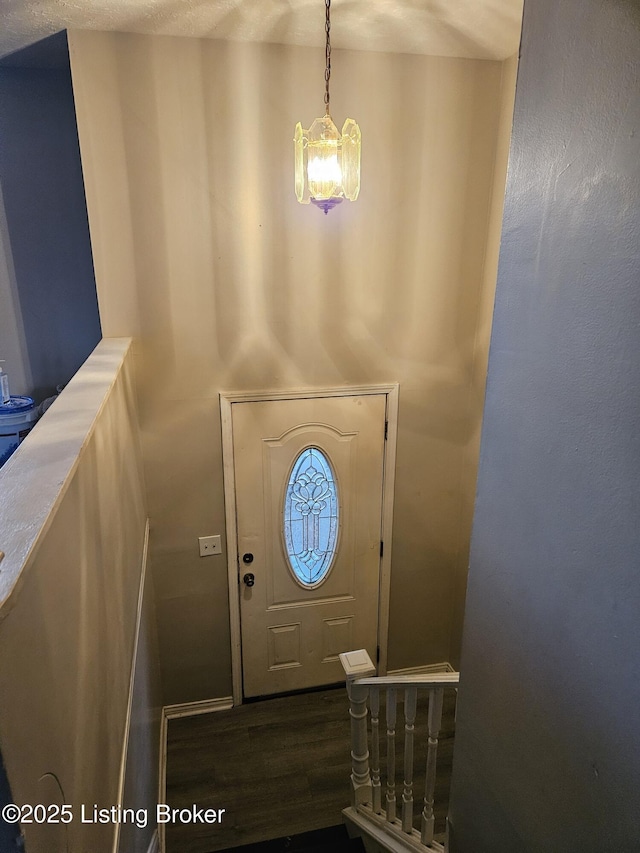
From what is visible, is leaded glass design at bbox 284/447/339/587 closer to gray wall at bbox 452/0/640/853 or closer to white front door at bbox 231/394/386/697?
white front door at bbox 231/394/386/697

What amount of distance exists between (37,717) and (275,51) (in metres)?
2.78

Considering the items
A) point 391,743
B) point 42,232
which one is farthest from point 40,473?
point 42,232

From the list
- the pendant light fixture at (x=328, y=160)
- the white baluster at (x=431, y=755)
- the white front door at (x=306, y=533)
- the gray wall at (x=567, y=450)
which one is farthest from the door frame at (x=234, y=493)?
the gray wall at (x=567, y=450)

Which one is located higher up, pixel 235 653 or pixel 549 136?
pixel 549 136

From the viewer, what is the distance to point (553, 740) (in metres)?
0.95

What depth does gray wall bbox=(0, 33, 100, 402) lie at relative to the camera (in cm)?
272

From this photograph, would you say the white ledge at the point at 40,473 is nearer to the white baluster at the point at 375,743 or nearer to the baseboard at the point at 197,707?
the white baluster at the point at 375,743

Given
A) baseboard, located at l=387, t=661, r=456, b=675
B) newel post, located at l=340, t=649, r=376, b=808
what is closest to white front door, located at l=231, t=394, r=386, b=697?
baseboard, located at l=387, t=661, r=456, b=675

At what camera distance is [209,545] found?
10.1 ft

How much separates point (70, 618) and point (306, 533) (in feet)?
7.55

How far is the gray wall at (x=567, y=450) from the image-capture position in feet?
2.39

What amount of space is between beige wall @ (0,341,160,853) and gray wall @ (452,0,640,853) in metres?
0.79

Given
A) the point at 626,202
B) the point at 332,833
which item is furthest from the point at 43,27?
the point at 332,833

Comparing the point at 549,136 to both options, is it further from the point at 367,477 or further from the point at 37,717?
the point at 367,477
